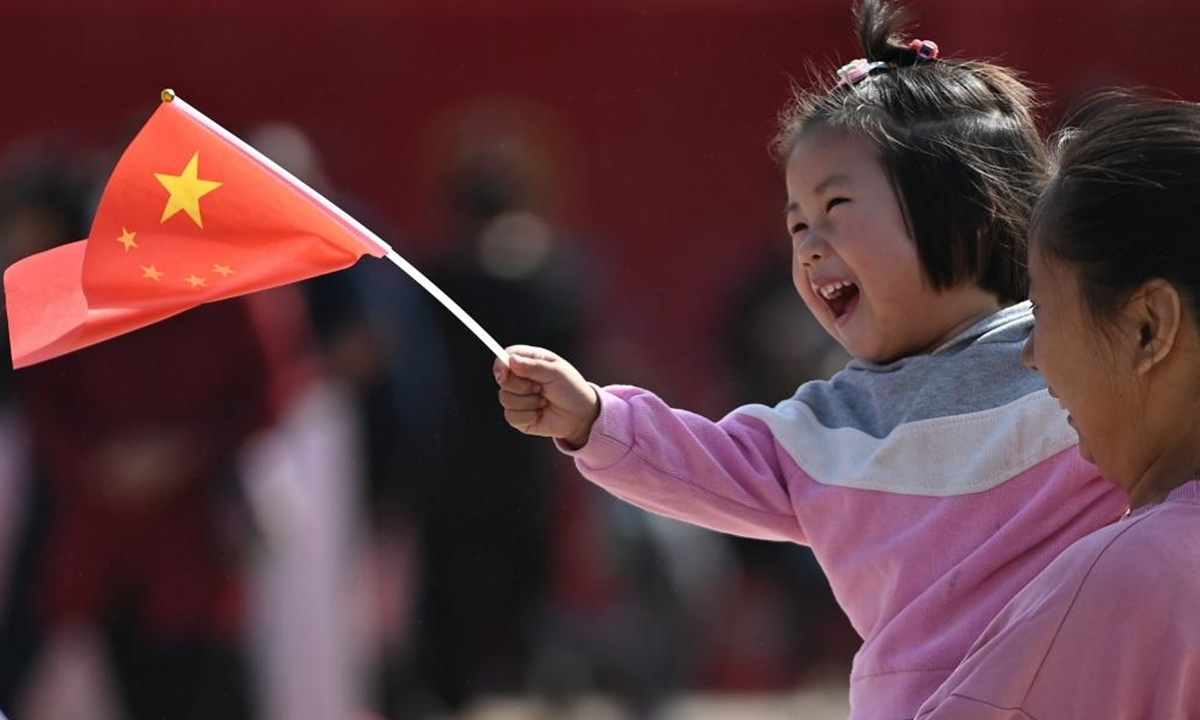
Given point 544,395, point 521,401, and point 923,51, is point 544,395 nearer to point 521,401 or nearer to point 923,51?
point 521,401

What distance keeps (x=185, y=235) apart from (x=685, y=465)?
25.3 inches

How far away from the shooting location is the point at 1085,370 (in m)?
1.51

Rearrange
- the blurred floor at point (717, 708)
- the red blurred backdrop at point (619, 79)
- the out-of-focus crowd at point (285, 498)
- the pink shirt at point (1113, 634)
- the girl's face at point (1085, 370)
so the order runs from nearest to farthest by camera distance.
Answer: the pink shirt at point (1113, 634)
the girl's face at point (1085, 370)
the out-of-focus crowd at point (285, 498)
the blurred floor at point (717, 708)
the red blurred backdrop at point (619, 79)

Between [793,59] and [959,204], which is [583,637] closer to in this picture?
[793,59]

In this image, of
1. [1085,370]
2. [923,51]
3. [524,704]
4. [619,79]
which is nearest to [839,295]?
[923,51]

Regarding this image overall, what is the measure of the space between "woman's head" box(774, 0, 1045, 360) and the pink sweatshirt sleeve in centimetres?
18

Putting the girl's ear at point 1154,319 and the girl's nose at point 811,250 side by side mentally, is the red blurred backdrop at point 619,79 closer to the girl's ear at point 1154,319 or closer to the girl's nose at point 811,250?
the girl's nose at point 811,250

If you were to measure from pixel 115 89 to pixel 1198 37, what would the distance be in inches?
119

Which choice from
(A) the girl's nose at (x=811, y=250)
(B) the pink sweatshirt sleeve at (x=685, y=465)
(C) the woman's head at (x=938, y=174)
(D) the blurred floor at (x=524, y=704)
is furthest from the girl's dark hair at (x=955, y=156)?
(D) the blurred floor at (x=524, y=704)

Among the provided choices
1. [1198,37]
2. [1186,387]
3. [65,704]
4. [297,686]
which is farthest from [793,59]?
[1186,387]

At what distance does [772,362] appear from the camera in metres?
5.21

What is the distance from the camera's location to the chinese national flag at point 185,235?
220 cm

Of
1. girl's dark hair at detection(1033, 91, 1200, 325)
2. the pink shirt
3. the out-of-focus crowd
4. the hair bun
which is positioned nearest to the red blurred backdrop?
the out-of-focus crowd

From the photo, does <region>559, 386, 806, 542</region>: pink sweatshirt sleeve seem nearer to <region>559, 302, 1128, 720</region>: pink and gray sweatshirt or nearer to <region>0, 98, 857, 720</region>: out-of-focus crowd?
<region>559, 302, 1128, 720</region>: pink and gray sweatshirt
